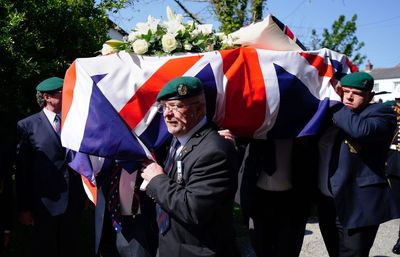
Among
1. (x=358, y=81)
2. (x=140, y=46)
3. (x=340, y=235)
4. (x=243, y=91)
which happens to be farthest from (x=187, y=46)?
Result: (x=340, y=235)

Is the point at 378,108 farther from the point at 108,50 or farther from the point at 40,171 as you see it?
the point at 40,171

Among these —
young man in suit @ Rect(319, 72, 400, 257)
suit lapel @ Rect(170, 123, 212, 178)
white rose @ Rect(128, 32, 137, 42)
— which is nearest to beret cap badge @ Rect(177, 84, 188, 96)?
suit lapel @ Rect(170, 123, 212, 178)

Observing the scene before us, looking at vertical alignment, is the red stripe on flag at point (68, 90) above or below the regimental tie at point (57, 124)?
above

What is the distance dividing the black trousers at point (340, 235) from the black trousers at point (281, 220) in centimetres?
19

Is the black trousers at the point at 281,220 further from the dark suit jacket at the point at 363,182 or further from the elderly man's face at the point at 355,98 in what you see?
the elderly man's face at the point at 355,98

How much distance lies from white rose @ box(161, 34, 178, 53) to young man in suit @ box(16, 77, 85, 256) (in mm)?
1212

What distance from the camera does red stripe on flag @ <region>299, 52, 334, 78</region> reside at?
2988 mm

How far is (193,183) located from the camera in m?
2.11

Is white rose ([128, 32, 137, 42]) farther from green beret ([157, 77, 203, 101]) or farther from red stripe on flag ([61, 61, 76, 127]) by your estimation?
green beret ([157, 77, 203, 101])

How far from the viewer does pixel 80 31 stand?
4594 millimetres

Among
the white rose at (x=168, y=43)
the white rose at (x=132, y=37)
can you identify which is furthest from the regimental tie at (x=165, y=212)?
the white rose at (x=132, y=37)

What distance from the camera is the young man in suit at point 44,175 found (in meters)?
3.45

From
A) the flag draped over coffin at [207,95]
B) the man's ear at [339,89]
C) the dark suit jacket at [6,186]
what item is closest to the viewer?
the flag draped over coffin at [207,95]

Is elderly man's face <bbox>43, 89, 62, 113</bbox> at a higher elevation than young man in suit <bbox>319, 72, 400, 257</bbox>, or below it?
higher
